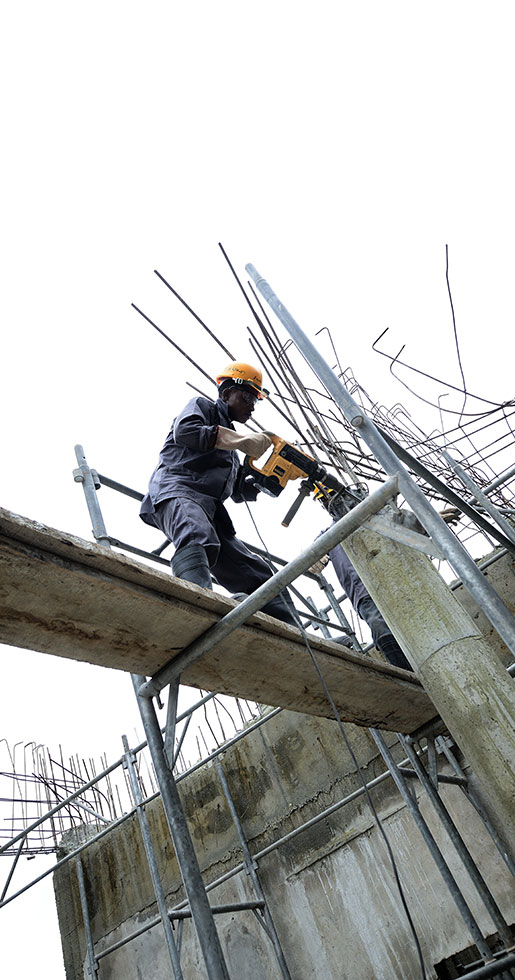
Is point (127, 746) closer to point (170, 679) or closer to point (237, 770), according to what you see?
point (237, 770)

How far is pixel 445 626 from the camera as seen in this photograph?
2617 millimetres

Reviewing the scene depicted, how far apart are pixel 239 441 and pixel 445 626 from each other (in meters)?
1.75

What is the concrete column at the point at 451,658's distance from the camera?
231 cm

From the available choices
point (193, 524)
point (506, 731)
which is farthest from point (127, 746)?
point (506, 731)

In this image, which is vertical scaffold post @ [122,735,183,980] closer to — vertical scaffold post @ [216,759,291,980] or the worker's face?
vertical scaffold post @ [216,759,291,980]

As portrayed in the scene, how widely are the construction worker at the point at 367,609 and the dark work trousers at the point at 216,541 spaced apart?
1.93 feet

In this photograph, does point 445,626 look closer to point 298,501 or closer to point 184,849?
point 184,849

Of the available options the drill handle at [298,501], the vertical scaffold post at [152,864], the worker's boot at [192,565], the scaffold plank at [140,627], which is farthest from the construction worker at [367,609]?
the vertical scaffold post at [152,864]

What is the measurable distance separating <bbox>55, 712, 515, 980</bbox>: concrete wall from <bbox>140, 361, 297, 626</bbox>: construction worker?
6.80 feet

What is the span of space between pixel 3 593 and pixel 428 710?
9.67 feet

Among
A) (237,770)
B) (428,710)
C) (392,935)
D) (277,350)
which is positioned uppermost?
(277,350)

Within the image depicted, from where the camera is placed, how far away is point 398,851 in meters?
4.71

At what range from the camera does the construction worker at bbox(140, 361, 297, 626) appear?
11.1ft

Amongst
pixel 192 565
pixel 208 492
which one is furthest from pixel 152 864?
pixel 208 492
